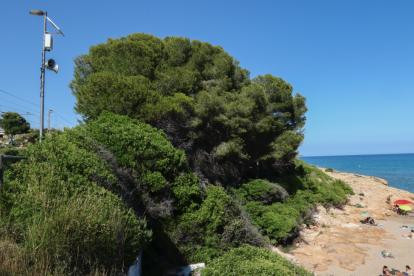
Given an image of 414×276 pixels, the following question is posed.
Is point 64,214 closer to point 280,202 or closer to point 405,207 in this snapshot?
point 280,202

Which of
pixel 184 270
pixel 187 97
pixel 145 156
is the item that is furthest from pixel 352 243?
pixel 145 156

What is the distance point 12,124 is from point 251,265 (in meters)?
28.7

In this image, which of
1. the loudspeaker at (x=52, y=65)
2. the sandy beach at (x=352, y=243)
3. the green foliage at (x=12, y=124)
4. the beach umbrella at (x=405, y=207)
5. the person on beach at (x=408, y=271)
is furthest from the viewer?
the green foliage at (x=12, y=124)

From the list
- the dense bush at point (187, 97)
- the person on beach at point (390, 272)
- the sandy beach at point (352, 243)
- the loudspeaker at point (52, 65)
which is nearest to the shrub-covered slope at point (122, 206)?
the dense bush at point (187, 97)

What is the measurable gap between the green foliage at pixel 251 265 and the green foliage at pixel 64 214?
7.42 feet

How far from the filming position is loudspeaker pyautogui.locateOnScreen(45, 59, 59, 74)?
29.4 feet

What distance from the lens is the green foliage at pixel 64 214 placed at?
12.0ft

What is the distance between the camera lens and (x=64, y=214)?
3.75 metres

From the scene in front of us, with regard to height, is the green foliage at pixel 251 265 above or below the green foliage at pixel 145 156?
below

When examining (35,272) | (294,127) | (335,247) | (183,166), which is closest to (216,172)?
(183,166)

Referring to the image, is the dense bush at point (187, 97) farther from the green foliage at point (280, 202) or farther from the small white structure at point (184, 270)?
the small white structure at point (184, 270)

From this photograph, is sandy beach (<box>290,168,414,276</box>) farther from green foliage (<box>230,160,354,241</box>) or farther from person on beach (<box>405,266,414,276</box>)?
green foliage (<box>230,160,354,241</box>)

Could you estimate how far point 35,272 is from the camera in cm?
320

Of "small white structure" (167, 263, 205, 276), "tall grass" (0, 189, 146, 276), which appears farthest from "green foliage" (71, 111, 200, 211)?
"tall grass" (0, 189, 146, 276)
